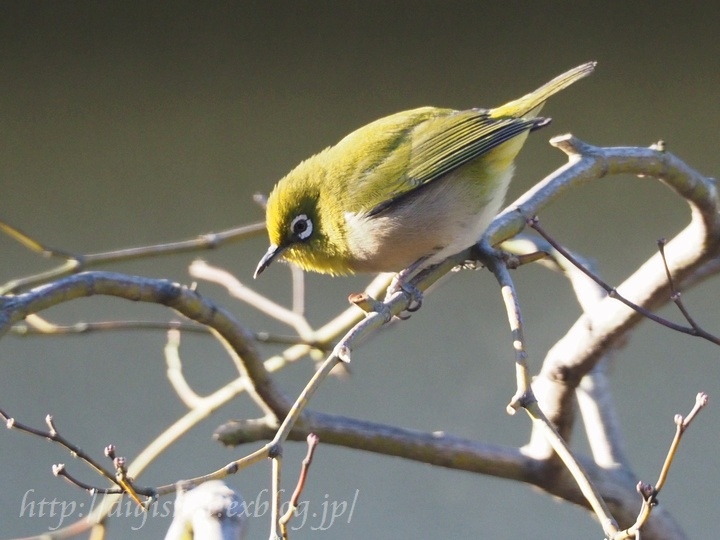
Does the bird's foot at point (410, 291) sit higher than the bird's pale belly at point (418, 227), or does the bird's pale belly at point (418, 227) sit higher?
the bird's pale belly at point (418, 227)

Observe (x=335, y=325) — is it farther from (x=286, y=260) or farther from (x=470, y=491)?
(x=470, y=491)

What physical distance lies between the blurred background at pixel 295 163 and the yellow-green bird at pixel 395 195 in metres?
1.64

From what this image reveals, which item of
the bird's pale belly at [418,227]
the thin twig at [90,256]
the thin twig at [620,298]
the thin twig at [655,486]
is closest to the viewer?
the thin twig at [655,486]

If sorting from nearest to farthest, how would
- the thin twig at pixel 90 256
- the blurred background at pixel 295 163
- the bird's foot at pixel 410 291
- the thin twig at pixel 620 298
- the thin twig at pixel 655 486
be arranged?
the thin twig at pixel 655 486, the thin twig at pixel 620 298, the bird's foot at pixel 410 291, the thin twig at pixel 90 256, the blurred background at pixel 295 163

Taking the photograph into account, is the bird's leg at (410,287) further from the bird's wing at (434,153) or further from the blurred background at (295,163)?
the blurred background at (295,163)

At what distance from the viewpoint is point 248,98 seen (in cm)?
432

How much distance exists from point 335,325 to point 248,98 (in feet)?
5.63

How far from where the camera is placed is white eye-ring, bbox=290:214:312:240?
2561mm

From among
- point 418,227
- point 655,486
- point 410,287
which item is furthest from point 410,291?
point 655,486

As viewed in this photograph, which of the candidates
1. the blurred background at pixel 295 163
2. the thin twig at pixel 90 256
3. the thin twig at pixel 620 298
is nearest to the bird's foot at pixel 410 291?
the thin twig at pixel 620 298

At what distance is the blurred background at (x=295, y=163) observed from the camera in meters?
4.20

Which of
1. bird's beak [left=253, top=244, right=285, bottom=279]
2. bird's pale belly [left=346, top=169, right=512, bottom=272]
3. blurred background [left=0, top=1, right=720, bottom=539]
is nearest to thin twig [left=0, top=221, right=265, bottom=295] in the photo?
bird's beak [left=253, top=244, right=285, bottom=279]

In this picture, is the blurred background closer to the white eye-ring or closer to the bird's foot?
the white eye-ring

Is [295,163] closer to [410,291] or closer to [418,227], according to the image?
[418,227]
